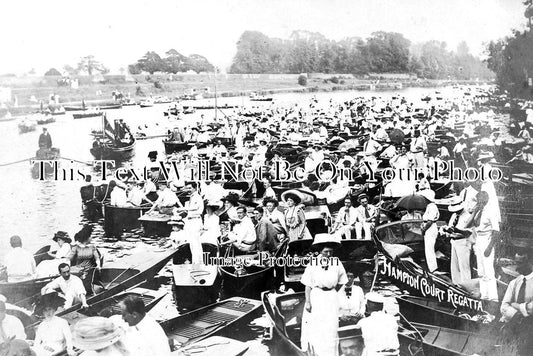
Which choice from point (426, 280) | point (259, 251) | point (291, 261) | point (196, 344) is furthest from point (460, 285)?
point (196, 344)

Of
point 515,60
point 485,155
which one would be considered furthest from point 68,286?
point 515,60

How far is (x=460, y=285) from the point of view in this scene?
469 centimetres

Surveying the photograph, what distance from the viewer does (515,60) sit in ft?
16.0

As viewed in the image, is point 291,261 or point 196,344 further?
point 291,261

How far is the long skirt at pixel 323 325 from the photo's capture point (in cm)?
415

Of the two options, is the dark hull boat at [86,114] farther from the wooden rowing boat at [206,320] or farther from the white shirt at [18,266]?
the wooden rowing boat at [206,320]

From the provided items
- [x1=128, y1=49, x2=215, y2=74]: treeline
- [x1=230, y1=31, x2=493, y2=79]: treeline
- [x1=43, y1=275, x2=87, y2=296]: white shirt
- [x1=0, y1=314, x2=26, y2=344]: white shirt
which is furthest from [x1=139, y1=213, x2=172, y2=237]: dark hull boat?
[x1=230, y1=31, x2=493, y2=79]: treeline

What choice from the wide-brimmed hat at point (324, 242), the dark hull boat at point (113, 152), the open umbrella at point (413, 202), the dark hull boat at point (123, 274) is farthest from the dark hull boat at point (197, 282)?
the open umbrella at point (413, 202)

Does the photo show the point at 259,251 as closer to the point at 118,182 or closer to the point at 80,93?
the point at 118,182

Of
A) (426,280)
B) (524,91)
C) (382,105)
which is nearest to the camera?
(426,280)

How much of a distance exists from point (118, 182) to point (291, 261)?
1.89m

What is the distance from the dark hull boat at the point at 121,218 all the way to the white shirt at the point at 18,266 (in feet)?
2.51

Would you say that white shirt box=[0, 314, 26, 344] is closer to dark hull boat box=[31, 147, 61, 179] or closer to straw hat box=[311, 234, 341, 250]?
dark hull boat box=[31, 147, 61, 179]

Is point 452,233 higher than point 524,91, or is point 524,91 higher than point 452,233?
point 524,91
